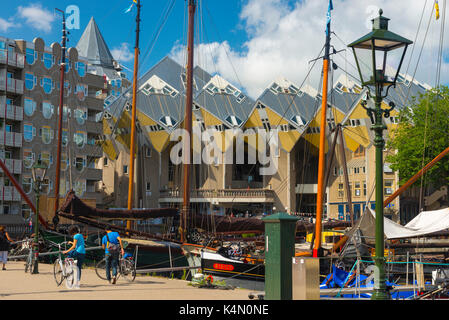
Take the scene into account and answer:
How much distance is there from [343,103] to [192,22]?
135 feet

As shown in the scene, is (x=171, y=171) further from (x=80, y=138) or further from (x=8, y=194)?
(x=8, y=194)

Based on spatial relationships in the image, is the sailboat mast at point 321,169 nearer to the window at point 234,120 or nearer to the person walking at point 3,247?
the person walking at point 3,247

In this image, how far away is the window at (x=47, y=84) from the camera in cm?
5776

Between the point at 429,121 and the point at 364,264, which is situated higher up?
the point at 429,121

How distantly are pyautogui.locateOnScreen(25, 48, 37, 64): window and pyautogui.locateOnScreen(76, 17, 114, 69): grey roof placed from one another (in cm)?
8766

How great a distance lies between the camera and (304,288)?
11.9 meters

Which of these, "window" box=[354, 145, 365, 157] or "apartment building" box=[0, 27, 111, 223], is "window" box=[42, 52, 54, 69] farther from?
"window" box=[354, 145, 365, 157]

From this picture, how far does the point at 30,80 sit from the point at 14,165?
8.64 meters

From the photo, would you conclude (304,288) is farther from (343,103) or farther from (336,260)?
(343,103)

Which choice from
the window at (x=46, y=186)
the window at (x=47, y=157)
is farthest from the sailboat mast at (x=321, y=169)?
the window at (x=47, y=157)

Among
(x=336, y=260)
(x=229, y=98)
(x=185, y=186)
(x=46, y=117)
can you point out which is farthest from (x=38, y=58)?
(x=336, y=260)

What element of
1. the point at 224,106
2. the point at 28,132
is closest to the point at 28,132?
the point at 28,132
